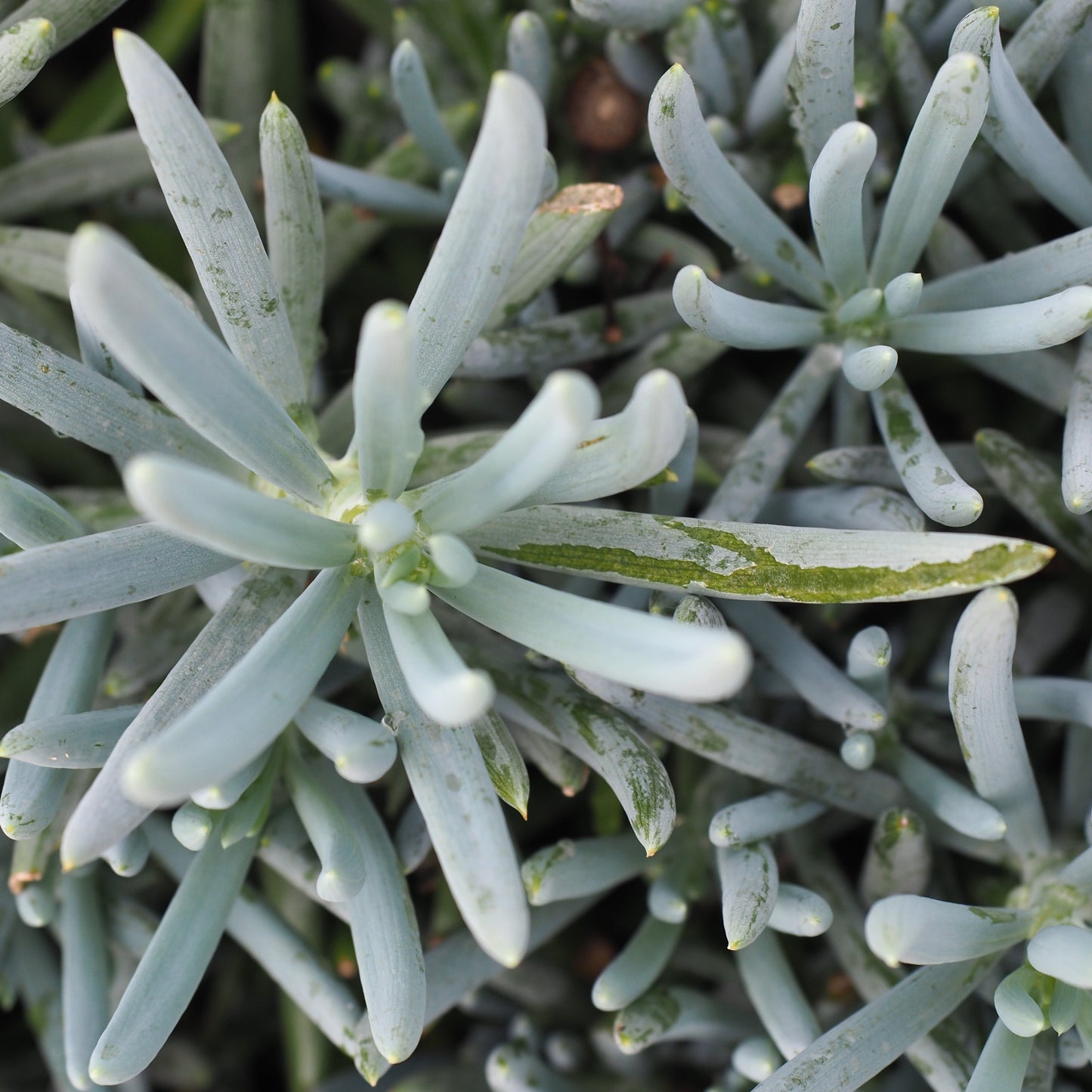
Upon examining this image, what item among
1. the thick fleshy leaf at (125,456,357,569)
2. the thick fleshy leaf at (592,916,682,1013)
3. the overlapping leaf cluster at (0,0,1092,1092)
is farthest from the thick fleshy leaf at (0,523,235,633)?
the thick fleshy leaf at (592,916,682,1013)

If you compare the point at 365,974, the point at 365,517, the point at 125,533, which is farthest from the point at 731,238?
the point at 365,974

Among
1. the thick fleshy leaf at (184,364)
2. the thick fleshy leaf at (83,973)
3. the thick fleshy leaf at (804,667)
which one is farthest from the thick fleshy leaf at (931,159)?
the thick fleshy leaf at (83,973)

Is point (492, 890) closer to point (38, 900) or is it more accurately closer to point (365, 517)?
point (365, 517)

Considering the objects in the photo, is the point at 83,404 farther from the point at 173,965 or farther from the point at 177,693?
the point at 173,965

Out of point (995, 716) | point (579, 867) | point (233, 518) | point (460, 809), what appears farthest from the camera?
point (579, 867)

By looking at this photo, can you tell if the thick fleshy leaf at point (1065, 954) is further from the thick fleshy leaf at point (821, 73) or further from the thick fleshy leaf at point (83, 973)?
the thick fleshy leaf at point (83, 973)

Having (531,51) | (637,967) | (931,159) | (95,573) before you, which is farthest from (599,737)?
(531,51)
